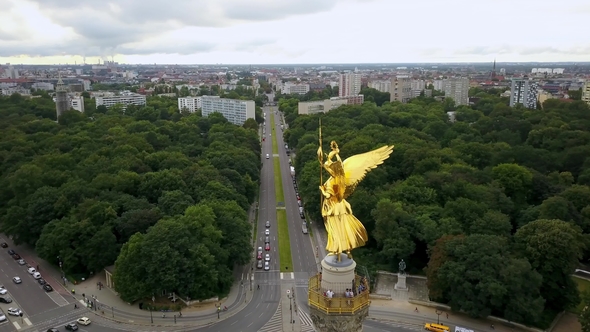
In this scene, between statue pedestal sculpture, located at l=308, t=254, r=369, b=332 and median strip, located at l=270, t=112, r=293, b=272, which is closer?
statue pedestal sculpture, located at l=308, t=254, r=369, b=332

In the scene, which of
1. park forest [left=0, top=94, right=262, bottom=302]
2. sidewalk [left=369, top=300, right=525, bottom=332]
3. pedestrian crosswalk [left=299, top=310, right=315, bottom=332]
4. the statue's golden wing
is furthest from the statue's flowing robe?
park forest [left=0, top=94, right=262, bottom=302]

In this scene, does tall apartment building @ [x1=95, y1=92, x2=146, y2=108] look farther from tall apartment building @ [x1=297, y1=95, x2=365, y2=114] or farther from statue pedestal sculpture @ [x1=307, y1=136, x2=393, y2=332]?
statue pedestal sculpture @ [x1=307, y1=136, x2=393, y2=332]

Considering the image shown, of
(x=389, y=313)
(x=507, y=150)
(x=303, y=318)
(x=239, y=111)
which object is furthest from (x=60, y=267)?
(x=239, y=111)

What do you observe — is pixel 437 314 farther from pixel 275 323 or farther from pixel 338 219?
pixel 338 219

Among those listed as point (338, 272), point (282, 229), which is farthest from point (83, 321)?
point (338, 272)

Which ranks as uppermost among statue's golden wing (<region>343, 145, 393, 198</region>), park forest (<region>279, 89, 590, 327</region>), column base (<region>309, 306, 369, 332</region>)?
statue's golden wing (<region>343, 145, 393, 198</region>)

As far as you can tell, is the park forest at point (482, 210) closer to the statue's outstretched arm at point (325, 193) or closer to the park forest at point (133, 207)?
the park forest at point (133, 207)
